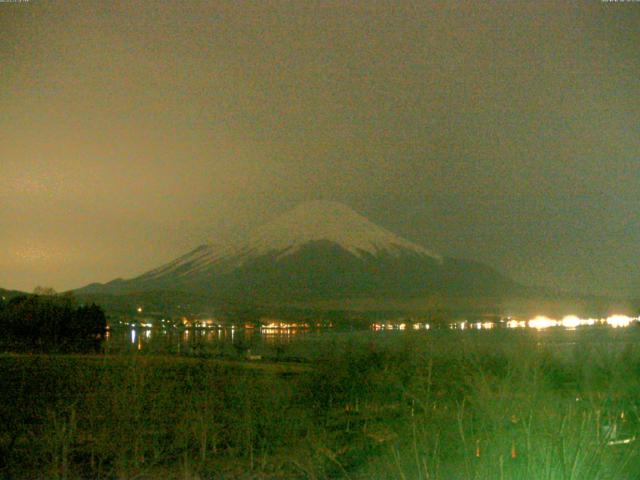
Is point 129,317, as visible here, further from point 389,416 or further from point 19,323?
point 389,416

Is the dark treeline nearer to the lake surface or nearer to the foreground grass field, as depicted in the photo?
the lake surface

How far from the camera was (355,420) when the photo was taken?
1808 centimetres

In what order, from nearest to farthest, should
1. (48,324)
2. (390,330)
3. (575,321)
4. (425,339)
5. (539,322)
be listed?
1. (425,339)
2. (48,324)
3. (539,322)
4. (575,321)
5. (390,330)

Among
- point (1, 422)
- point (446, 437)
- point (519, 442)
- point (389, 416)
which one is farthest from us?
point (389, 416)

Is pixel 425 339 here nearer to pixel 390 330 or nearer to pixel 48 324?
pixel 48 324

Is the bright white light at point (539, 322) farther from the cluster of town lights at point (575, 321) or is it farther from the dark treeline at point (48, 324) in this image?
the dark treeline at point (48, 324)

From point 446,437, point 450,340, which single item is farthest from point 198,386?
point 446,437

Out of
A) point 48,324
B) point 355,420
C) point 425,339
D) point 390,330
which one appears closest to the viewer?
point 355,420

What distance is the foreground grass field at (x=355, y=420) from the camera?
786 centimetres

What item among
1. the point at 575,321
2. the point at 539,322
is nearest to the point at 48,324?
the point at 539,322

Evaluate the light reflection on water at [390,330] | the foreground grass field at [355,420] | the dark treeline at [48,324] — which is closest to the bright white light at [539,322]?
the light reflection on water at [390,330]

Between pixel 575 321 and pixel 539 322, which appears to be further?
pixel 575 321

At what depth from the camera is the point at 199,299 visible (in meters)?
167

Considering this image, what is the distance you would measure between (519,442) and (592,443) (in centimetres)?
71
